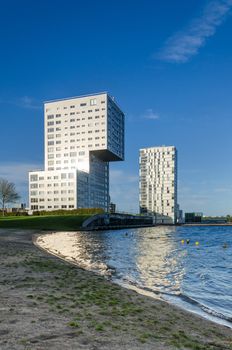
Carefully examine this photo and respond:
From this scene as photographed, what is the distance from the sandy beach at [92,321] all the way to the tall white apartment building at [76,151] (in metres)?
144

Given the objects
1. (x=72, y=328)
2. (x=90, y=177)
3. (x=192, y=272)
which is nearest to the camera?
(x=72, y=328)

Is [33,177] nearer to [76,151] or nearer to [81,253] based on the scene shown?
[76,151]

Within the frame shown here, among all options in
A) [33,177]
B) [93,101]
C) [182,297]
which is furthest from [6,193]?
[182,297]

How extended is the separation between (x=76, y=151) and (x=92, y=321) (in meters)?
169

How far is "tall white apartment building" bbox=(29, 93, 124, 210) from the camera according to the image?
160m

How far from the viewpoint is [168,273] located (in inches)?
882

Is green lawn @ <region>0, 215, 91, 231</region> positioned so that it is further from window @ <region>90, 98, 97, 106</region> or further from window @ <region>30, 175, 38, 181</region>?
window @ <region>90, 98, 97, 106</region>

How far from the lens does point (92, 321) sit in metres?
9.16

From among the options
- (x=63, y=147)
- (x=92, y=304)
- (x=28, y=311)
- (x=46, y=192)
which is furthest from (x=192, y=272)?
(x=63, y=147)

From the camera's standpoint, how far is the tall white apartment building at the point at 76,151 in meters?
160

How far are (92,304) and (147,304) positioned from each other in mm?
2387

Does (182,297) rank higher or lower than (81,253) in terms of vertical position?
higher

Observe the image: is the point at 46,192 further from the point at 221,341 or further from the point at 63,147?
the point at 221,341

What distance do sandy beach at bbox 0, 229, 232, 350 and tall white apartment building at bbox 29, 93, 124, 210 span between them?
143689mm
